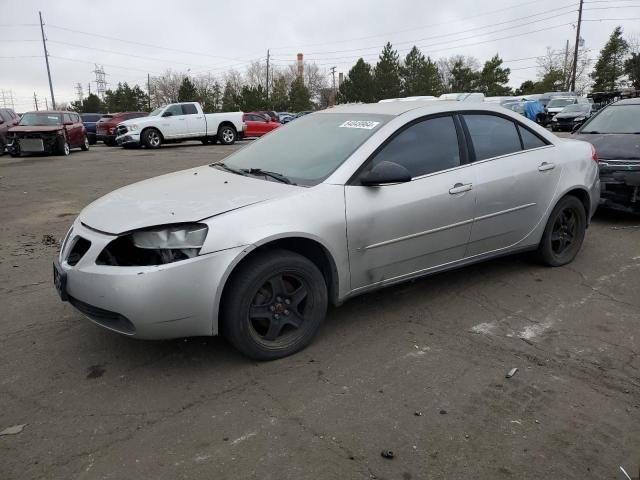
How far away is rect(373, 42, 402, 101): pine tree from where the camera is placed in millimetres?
54719

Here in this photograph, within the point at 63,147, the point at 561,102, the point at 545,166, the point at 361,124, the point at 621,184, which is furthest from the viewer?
the point at 561,102

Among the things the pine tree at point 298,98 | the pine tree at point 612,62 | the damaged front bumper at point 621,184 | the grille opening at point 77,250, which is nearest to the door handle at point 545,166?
the damaged front bumper at point 621,184

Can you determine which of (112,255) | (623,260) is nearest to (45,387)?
(112,255)

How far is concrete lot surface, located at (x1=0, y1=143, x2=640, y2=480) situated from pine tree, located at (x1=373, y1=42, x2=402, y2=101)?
5265 cm

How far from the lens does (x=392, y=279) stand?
375cm

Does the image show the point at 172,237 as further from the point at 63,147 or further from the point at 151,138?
the point at 151,138

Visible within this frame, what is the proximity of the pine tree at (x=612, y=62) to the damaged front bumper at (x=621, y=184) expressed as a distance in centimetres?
6303

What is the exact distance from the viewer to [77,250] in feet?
10.6

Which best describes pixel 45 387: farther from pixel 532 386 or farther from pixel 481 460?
pixel 532 386

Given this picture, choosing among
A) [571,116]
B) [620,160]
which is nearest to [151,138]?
[620,160]

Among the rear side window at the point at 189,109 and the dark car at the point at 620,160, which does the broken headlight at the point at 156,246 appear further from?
the rear side window at the point at 189,109

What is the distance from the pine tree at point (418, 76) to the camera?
57.3m

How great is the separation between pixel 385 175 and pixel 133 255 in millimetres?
1636

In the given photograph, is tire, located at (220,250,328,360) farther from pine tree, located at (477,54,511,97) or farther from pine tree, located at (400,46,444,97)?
pine tree, located at (477,54,511,97)
